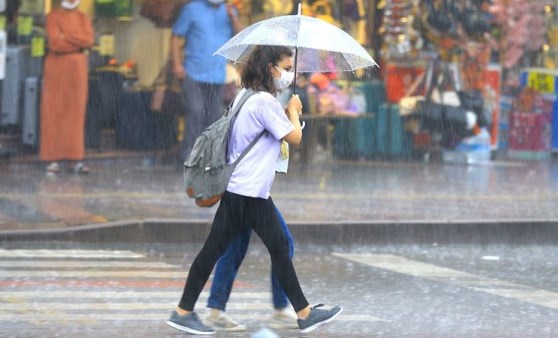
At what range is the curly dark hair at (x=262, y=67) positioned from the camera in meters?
7.90

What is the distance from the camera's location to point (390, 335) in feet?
26.2

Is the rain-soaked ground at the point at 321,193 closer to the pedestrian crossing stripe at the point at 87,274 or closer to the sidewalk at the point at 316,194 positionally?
the sidewalk at the point at 316,194

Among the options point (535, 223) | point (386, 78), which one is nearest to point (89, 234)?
point (535, 223)

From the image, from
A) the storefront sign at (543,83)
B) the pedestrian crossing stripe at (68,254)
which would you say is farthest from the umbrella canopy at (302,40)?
the storefront sign at (543,83)

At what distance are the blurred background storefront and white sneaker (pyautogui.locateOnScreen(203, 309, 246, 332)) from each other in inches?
363

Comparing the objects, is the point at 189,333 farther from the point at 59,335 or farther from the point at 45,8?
the point at 45,8

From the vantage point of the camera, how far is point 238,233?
8008mm

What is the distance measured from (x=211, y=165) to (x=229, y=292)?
0.80m

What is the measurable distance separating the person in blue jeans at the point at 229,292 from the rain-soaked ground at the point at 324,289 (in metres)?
0.13

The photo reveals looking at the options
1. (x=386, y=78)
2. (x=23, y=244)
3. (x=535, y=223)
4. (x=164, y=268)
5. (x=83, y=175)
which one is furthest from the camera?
(x=386, y=78)

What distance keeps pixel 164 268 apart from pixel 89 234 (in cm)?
156

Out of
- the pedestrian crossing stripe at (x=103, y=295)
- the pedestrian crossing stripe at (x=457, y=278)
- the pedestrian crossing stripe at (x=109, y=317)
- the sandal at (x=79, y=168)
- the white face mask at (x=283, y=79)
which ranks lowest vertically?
the pedestrian crossing stripe at (x=457, y=278)

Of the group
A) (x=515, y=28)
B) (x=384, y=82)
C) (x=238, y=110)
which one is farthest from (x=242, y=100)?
(x=515, y=28)

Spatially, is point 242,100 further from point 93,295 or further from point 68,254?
point 68,254
